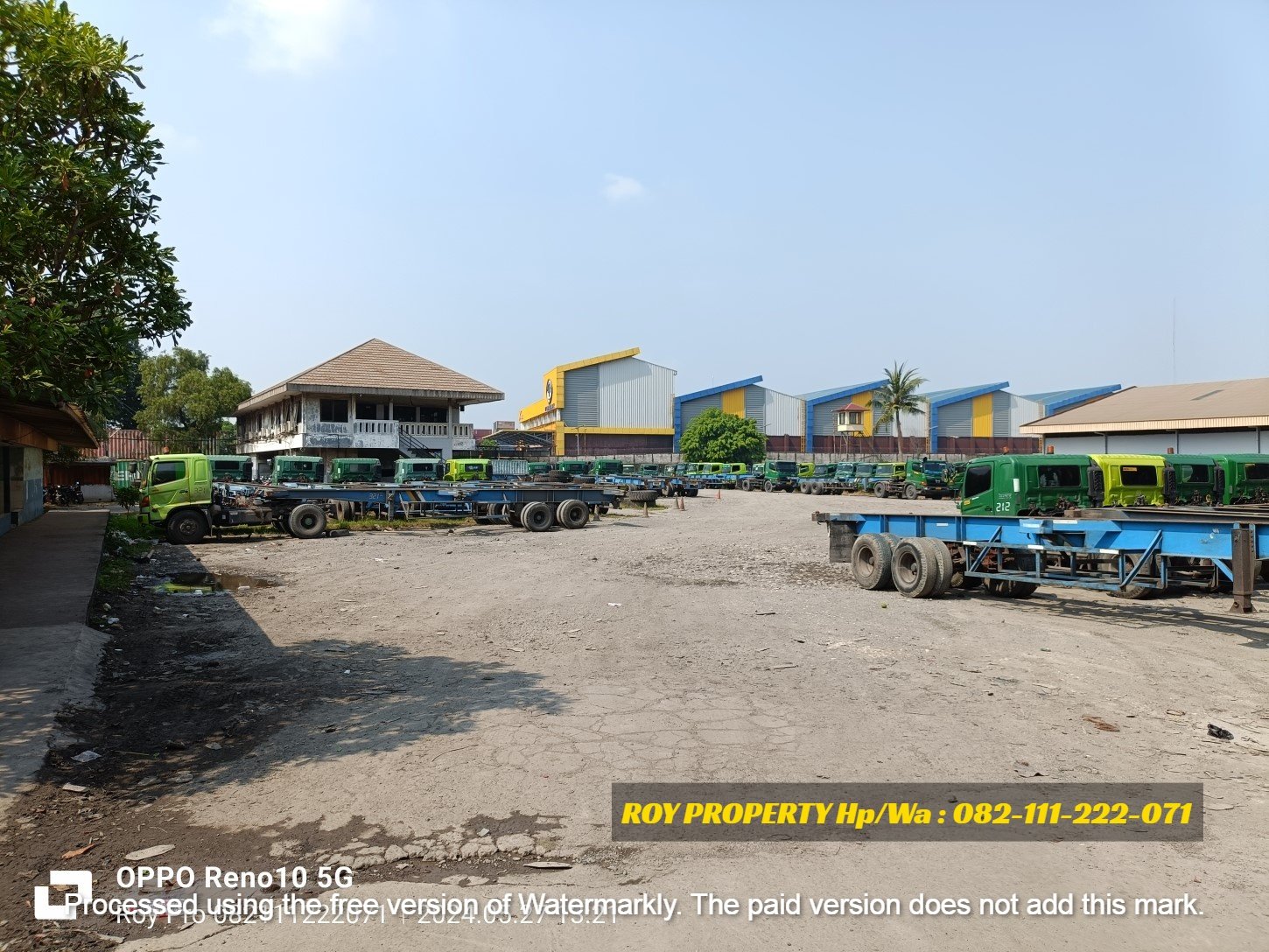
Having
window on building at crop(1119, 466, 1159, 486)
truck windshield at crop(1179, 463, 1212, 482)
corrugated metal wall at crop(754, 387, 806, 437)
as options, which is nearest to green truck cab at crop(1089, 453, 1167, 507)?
window on building at crop(1119, 466, 1159, 486)

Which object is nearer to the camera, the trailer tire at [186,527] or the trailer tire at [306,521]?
the trailer tire at [186,527]

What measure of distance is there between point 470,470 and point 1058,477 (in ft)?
77.8

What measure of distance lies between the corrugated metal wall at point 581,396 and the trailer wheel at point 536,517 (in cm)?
4185

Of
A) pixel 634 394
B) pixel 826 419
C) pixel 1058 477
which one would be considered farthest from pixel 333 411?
pixel 826 419

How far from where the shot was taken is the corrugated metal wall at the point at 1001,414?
256ft

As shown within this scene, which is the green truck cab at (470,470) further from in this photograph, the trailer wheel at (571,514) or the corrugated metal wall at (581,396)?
the corrugated metal wall at (581,396)

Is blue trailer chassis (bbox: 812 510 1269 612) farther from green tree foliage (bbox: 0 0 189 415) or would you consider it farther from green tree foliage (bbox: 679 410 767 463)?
green tree foliage (bbox: 679 410 767 463)

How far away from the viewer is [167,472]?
21.5 meters

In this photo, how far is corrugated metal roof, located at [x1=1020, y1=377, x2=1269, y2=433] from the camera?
103ft

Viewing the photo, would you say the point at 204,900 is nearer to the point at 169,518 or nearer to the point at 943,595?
the point at 943,595

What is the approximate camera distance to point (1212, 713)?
688 centimetres

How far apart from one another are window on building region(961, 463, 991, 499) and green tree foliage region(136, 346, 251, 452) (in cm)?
4584

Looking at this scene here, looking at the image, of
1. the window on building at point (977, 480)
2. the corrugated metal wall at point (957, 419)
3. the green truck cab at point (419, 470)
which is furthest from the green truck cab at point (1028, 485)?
the corrugated metal wall at point (957, 419)

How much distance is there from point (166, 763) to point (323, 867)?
2.40 metres
